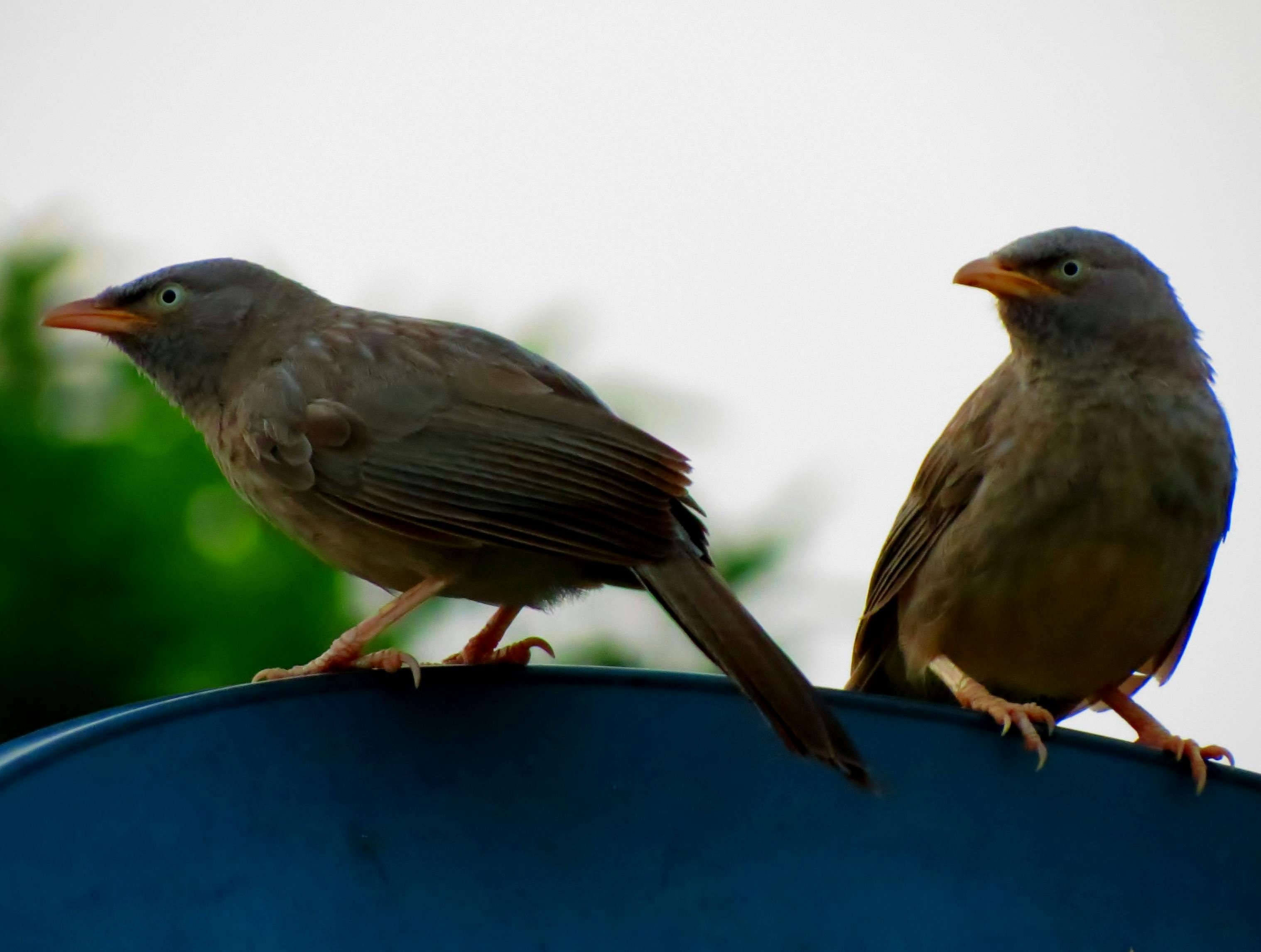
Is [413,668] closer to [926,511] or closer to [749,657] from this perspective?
[749,657]

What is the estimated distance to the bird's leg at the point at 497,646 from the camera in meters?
3.30

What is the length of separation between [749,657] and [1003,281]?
1498 mm

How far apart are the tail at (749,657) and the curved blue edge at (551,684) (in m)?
0.06

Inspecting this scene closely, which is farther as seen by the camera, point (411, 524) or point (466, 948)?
point (411, 524)

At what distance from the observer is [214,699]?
2404 millimetres

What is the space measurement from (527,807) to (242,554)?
8.90 feet

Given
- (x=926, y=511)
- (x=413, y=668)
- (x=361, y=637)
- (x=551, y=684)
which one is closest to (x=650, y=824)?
(x=551, y=684)

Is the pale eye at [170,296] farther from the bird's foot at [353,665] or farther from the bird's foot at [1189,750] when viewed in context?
the bird's foot at [1189,750]

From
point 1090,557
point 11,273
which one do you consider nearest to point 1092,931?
point 1090,557

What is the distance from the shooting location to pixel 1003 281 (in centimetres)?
380

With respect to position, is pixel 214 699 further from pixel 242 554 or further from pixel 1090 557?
pixel 242 554

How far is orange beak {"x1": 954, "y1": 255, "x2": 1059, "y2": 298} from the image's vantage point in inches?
149

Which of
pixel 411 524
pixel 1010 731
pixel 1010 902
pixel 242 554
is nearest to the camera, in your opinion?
pixel 1010 902

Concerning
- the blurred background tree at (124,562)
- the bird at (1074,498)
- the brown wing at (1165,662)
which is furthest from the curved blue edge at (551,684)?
the blurred background tree at (124,562)
